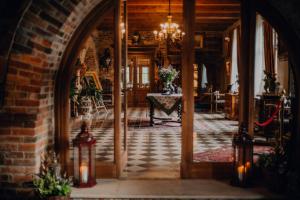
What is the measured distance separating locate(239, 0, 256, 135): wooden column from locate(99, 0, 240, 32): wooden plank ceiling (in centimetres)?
271

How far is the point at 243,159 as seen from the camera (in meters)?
4.35

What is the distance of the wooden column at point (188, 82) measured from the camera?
4.54m

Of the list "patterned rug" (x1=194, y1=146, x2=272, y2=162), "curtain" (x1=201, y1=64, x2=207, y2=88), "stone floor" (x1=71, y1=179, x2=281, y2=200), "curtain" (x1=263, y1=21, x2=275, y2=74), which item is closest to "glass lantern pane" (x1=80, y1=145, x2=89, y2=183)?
"stone floor" (x1=71, y1=179, x2=281, y2=200)

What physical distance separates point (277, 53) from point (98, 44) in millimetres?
8940

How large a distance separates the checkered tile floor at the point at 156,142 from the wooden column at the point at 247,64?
1310 mm

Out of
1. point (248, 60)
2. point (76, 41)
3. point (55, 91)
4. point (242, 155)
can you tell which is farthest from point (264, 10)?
point (55, 91)

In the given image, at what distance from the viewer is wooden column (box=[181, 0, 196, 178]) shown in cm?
454

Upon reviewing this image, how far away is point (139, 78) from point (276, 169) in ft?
42.0

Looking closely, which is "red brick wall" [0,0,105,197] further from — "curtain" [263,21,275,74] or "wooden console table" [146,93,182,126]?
"curtain" [263,21,275,74]

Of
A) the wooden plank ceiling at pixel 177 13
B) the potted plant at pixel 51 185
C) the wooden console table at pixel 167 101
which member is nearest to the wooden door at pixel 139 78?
the wooden plank ceiling at pixel 177 13

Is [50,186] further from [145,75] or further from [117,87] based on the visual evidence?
[145,75]

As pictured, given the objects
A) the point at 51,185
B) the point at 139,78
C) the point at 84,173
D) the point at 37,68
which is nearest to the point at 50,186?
the point at 51,185

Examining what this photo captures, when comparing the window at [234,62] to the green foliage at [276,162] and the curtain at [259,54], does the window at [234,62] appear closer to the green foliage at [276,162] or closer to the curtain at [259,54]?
the curtain at [259,54]

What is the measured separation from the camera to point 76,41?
455 cm
